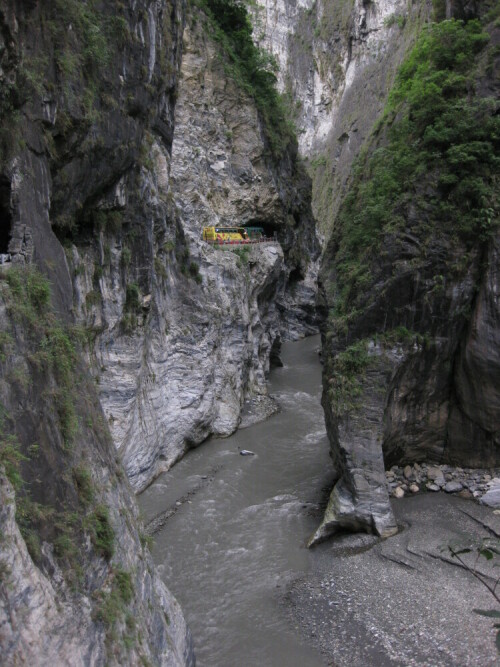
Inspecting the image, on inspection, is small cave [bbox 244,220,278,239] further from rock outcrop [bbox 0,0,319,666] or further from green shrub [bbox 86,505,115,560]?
green shrub [bbox 86,505,115,560]

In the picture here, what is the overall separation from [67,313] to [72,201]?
4090mm

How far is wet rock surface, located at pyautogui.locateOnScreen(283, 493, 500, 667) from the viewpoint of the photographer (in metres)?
9.03

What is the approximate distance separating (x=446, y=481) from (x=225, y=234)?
17135 mm

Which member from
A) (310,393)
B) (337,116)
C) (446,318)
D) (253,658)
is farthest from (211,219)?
(337,116)

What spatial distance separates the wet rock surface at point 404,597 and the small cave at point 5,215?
30.9 feet

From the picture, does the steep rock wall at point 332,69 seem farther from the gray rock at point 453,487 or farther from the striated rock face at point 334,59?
the gray rock at point 453,487

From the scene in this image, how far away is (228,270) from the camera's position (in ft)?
74.5

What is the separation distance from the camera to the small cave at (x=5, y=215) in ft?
26.2

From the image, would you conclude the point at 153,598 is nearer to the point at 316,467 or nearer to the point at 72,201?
the point at 72,201

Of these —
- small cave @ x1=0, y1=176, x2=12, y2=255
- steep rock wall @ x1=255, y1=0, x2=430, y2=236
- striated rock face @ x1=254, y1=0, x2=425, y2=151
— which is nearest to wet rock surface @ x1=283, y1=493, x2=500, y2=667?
small cave @ x1=0, y1=176, x2=12, y2=255

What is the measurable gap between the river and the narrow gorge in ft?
0.23

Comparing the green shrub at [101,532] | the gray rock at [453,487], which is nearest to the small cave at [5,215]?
the green shrub at [101,532]

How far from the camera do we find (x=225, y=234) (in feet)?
86.0

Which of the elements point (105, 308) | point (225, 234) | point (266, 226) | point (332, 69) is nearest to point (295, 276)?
point (266, 226)
